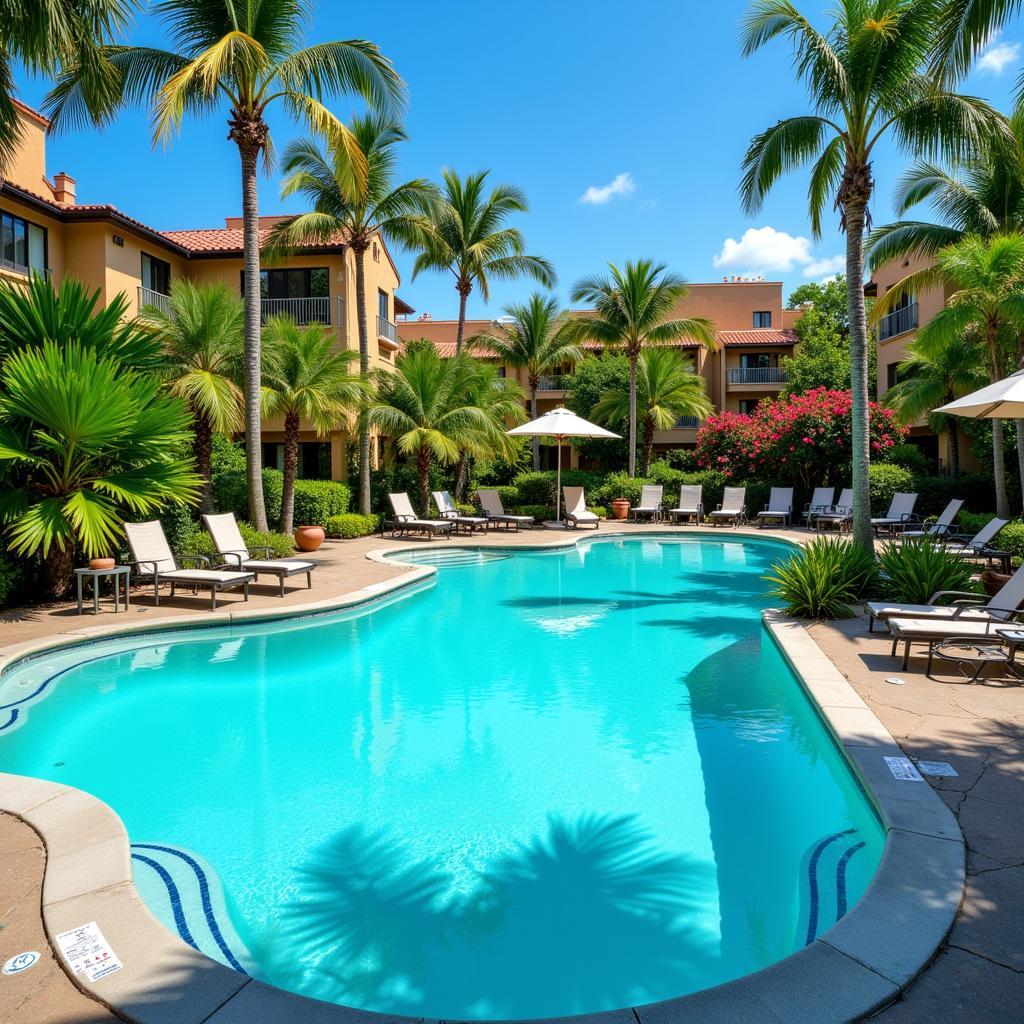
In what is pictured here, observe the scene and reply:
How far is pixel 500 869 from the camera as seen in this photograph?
164 inches

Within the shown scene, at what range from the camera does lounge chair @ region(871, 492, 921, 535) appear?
18516 mm

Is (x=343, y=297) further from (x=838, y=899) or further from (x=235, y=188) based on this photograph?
(x=838, y=899)

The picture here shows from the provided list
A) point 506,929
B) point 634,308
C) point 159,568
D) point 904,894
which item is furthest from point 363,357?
point 904,894

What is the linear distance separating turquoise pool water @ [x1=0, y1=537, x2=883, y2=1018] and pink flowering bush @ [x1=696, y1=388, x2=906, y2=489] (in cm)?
1513

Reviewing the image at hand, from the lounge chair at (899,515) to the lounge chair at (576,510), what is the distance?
769 centimetres

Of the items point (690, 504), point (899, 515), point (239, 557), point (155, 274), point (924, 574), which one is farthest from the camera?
point (690, 504)

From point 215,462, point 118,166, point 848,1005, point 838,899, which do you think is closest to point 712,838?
point 838,899

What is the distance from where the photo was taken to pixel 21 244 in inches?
734

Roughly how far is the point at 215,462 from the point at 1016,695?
1822 centimetres

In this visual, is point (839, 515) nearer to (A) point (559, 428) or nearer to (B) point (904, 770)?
(A) point (559, 428)

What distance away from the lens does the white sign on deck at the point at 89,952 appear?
2680mm

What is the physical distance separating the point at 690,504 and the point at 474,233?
38.7ft

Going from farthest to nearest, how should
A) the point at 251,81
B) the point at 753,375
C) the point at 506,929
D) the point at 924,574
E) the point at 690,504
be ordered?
the point at 753,375 < the point at 690,504 < the point at 251,81 < the point at 924,574 < the point at 506,929

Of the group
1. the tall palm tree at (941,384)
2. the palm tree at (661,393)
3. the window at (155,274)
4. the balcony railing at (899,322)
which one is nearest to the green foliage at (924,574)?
the tall palm tree at (941,384)
